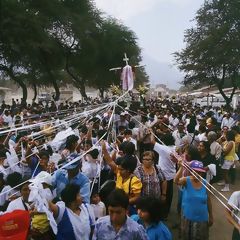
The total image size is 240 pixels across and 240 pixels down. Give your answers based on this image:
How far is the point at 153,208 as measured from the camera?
3514 millimetres

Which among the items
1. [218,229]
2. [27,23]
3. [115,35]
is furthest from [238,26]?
[218,229]

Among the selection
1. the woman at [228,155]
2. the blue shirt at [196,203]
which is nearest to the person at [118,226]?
the blue shirt at [196,203]

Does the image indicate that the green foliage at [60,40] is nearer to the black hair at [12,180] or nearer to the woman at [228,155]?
the woman at [228,155]

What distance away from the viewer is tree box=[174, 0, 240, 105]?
1181 inches

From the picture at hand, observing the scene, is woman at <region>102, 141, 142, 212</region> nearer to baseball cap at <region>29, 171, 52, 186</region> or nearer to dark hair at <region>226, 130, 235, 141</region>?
baseball cap at <region>29, 171, 52, 186</region>

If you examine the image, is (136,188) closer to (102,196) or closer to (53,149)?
(102,196)

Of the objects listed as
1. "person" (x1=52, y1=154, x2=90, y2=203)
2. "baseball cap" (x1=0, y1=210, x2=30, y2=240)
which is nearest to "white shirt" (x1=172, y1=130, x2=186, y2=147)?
"person" (x1=52, y1=154, x2=90, y2=203)

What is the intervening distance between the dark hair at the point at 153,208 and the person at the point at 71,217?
1.85 ft

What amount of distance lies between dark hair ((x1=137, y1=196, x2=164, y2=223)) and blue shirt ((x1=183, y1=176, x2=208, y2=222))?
1.33m

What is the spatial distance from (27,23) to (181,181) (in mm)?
22053

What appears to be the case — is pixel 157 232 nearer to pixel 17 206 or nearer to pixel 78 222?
pixel 78 222

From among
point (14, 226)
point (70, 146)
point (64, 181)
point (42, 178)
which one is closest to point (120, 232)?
point (14, 226)

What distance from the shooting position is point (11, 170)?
6.12m

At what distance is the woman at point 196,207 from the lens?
4773 mm
